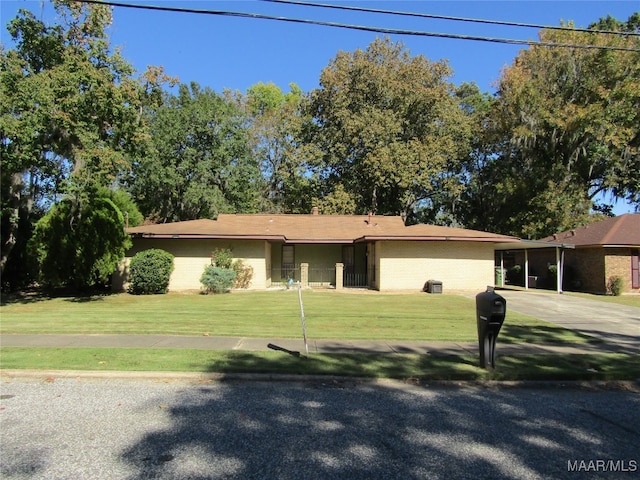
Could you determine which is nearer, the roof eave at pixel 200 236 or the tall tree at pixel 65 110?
the tall tree at pixel 65 110

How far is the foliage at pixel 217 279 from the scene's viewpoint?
2091 centimetres

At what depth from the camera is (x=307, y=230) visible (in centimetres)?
2644

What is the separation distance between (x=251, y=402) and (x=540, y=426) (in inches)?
133

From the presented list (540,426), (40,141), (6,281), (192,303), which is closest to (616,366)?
(540,426)

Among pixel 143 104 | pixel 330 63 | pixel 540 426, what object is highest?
pixel 330 63

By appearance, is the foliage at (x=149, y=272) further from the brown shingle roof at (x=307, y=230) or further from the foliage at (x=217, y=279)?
the foliage at (x=217, y=279)

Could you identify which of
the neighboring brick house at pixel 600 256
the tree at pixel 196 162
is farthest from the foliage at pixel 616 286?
the tree at pixel 196 162

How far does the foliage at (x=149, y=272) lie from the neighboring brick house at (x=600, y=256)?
18973 mm

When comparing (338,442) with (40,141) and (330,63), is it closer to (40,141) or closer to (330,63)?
(40,141)

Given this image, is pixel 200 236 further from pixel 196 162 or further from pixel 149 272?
pixel 196 162

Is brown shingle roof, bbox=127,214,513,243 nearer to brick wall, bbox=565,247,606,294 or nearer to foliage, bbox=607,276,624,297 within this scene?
foliage, bbox=607,276,624,297

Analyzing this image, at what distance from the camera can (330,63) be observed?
37938 mm

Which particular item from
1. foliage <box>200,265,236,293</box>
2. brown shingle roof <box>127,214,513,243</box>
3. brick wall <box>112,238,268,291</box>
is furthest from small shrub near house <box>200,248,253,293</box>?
brown shingle roof <box>127,214,513,243</box>

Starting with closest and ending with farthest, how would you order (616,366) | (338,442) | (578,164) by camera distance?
(338,442)
(616,366)
(578,164)
